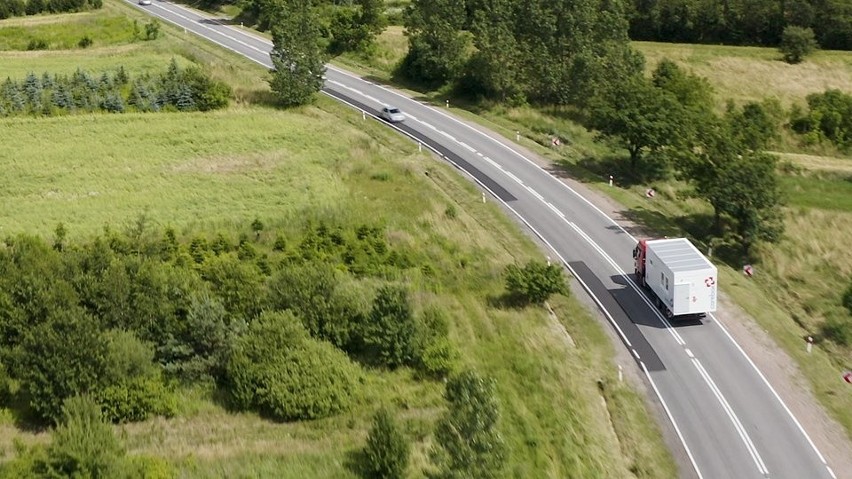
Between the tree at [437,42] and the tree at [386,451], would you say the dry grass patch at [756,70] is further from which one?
the tree at [386,451]

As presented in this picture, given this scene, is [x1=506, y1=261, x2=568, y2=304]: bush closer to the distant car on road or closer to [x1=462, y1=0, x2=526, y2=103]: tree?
the distant car on road

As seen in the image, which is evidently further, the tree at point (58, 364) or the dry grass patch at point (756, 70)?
the dry grass patch at point (756, 70)

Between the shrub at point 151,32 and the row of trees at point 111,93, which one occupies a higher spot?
the shrub at point 151,32

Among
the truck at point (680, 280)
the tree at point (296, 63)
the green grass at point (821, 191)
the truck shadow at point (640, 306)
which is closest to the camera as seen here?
the truck at point (680, 280)

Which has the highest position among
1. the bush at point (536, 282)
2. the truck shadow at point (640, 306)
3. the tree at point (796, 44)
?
the tree at point (796, 44)

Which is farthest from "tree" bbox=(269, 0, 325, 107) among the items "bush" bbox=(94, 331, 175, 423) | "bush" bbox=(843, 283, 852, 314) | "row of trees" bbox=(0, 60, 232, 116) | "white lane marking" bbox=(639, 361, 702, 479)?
"bush" bbox=(843, 283, 852, 314)

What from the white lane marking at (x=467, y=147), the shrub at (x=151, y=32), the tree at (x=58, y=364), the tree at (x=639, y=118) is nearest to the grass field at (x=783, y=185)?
the tree at (x=639, y=118)
